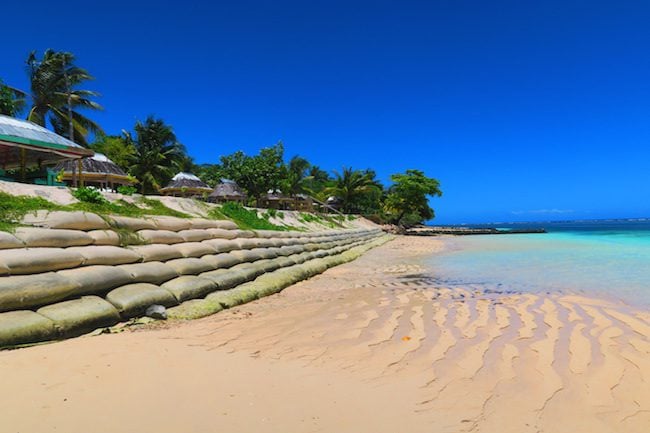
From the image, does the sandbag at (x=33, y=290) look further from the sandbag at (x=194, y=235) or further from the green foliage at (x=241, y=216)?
the green foliage at (x=241, y=216)

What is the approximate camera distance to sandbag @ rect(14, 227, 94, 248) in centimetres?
444

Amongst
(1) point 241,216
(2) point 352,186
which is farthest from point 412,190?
(1) point 241,216

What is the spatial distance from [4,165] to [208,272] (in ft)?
39.0

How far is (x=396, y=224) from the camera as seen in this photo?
1607 inches

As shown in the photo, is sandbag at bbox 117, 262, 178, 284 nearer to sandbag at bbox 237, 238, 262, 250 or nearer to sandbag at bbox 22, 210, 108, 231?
sandbag at bbox 22, 210, 108, 231

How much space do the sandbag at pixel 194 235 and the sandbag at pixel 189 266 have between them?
0.54 meters

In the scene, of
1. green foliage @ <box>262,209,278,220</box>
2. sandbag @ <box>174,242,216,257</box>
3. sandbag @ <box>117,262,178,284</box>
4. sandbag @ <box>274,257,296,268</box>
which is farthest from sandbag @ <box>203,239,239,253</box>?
green foliage @ <box>262,209,278,220</box>

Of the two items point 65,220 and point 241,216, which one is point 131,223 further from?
point 241,216

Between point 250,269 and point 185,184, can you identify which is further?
point 185,184

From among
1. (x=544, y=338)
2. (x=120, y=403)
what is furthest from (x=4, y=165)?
(x=544, y=338)

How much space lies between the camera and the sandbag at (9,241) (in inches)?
161

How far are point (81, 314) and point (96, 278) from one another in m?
0.65

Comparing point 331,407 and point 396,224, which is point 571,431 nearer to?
point 331,407

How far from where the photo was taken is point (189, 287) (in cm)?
550
